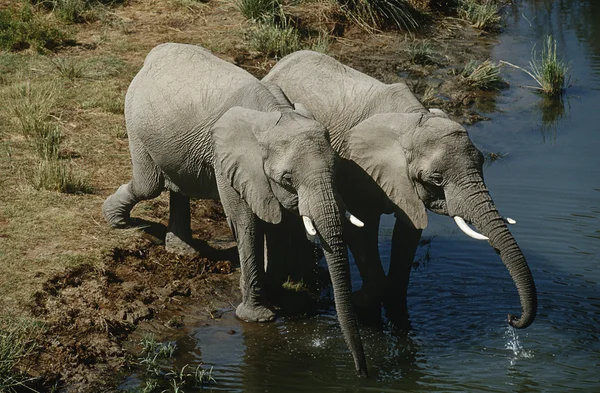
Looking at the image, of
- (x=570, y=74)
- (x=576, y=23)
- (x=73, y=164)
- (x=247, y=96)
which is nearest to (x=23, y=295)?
(x=247, y=96)

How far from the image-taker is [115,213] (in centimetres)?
1015

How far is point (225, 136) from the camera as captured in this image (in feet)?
26.7

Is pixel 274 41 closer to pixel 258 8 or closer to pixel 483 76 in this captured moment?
pixel 258 8

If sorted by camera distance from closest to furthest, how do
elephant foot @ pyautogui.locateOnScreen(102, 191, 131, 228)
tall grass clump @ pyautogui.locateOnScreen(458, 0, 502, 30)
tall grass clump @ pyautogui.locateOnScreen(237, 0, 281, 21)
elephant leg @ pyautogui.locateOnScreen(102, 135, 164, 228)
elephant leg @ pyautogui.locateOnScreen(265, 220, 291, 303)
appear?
elephant leg @ pyautogui.locateOnScreen(265, 220, 291, 303)
elephant leg @ pyautogui.locateOnScreen(102, 135, 164, 228)
elephant foot @ pyautogui.locateOnScreen(102, 191, 131, 228)
tall grass clump @ pyautogui.locateOnScreen(237, 0, 281, 21)
tall grass clump @ pyautogui.locateOnScreen(458, 0, 502, 30)

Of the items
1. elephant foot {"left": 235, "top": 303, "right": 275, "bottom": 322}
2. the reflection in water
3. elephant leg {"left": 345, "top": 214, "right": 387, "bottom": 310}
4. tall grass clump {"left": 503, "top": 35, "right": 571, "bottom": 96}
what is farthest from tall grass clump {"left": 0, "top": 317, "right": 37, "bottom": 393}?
tall grass clump {"left": 503, "top": 35, "right": 571, "bottom": 96}

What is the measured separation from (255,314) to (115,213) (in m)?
2.09

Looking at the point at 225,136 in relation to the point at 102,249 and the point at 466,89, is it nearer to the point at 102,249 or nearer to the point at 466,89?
the point at 102,249

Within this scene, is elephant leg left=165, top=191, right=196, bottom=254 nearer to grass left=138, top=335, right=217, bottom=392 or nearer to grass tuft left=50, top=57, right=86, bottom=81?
grass left=138, top=335, right=217, bottom=392

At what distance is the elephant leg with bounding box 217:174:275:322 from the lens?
852 centimetres

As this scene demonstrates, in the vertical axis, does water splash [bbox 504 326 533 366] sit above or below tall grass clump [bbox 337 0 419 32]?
below

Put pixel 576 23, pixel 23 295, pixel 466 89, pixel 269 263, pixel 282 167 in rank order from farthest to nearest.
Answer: pixel 576 23 < pixel 466 89 < pixel 269 263 < pixel 23 295 < pixel 282 167

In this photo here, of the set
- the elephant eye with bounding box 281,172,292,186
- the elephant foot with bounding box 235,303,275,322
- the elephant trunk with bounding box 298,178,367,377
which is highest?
the elephant eye with bounding box 281,172,292,186

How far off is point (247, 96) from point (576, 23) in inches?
459

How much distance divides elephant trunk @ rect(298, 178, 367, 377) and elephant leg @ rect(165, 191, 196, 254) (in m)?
2.68
